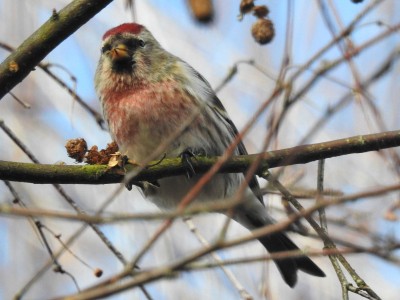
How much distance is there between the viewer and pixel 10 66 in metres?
2.85

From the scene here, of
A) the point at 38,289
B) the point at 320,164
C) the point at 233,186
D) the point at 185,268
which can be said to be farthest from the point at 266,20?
the point at 38,289

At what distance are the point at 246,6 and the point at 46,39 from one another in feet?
3.28

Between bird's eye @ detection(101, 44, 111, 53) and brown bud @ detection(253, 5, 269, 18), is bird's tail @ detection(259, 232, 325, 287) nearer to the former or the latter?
brown bud @ detection(253, 5, 269, 18)

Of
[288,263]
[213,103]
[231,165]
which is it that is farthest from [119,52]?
[288,263]

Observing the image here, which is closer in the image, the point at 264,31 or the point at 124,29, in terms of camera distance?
the point at 264,31

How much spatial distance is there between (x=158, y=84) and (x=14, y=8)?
1499 mm

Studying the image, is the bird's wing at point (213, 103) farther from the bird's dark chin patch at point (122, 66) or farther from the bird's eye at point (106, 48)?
the bird's eye at point (106, 48)

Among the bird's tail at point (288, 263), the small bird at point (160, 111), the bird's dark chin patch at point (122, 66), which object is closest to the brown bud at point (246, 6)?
the small bird at point (160, 111)

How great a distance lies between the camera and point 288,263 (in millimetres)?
4316

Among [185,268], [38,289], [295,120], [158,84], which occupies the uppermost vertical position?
[295,120]

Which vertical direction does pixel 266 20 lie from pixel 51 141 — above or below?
below

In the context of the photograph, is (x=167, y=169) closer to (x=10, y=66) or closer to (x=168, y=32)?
(x=10, y=66)

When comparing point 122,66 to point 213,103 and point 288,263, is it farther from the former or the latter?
point 288,263

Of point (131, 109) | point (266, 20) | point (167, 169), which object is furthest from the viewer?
point (131, 109)
